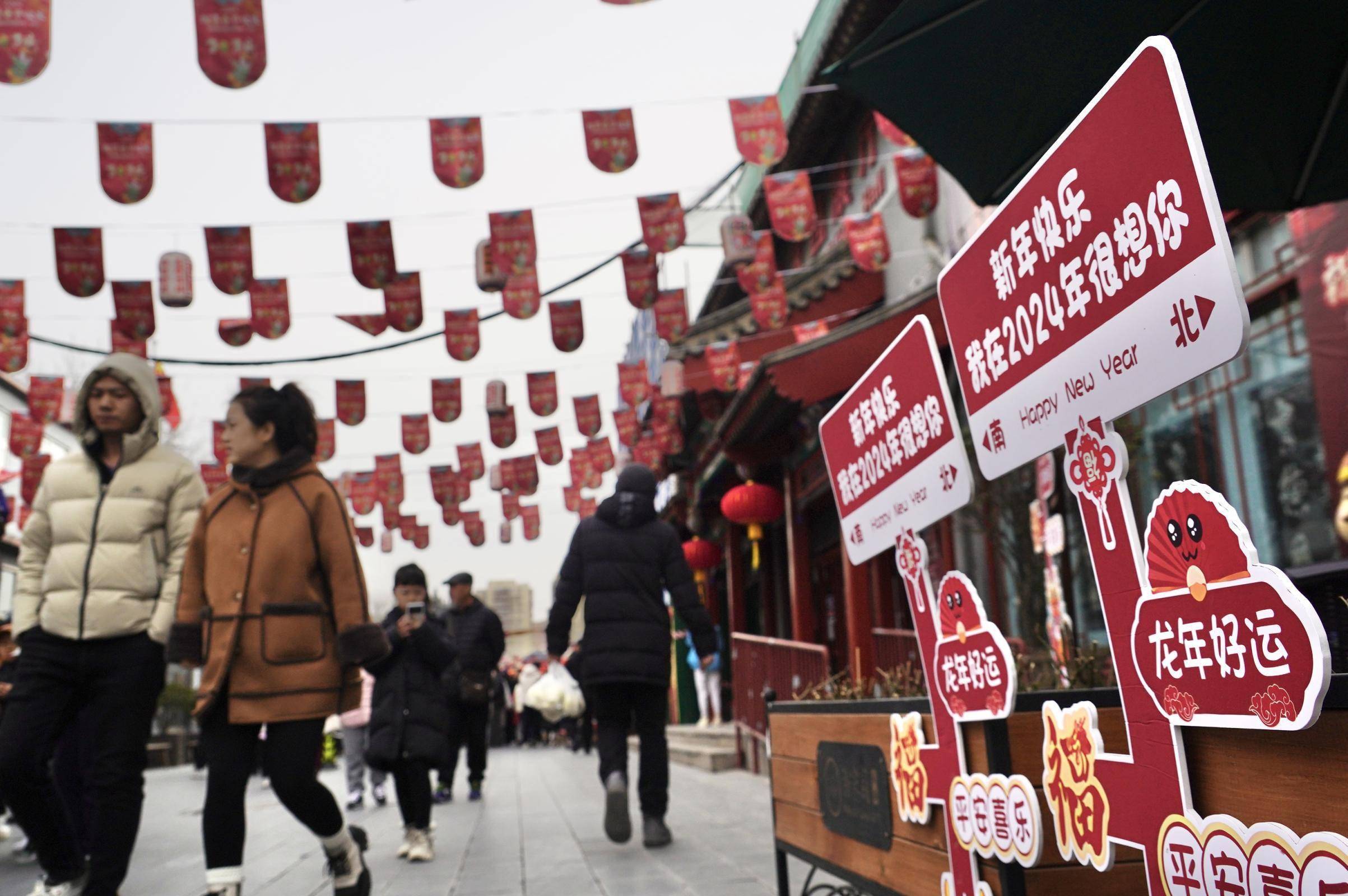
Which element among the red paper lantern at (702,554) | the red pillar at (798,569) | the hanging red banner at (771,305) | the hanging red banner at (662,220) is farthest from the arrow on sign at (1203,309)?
the red paper lantern at (702,554)

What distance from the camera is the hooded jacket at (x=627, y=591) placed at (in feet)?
19.8

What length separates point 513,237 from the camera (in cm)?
1076

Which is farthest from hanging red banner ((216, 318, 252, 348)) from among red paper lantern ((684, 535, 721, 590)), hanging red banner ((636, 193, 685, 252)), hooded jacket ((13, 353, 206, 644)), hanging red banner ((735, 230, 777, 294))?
hooded jacket ((13, 353, 206, 644))

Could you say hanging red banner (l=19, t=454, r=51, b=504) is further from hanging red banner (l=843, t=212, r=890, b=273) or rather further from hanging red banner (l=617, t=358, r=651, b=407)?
hanging red banner (l=843, t=212, r=890, b=273)

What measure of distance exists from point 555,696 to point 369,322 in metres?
11.9

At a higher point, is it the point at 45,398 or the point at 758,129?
the point at 45,398

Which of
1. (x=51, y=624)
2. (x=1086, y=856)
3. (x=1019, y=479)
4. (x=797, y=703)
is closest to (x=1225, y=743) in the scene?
(x=1086, y=856)

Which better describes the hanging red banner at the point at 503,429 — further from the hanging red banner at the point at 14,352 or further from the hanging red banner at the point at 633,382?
the hanging red banner at the point at 14,352

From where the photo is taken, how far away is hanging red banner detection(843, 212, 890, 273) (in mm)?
11633

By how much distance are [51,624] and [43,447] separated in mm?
37518

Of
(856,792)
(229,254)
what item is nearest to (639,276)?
(229,254)

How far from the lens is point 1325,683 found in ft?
4.61

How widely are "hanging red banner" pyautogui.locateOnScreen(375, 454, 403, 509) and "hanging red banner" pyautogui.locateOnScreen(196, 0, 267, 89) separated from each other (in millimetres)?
15021

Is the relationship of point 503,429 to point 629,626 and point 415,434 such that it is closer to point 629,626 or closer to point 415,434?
point 415,434
